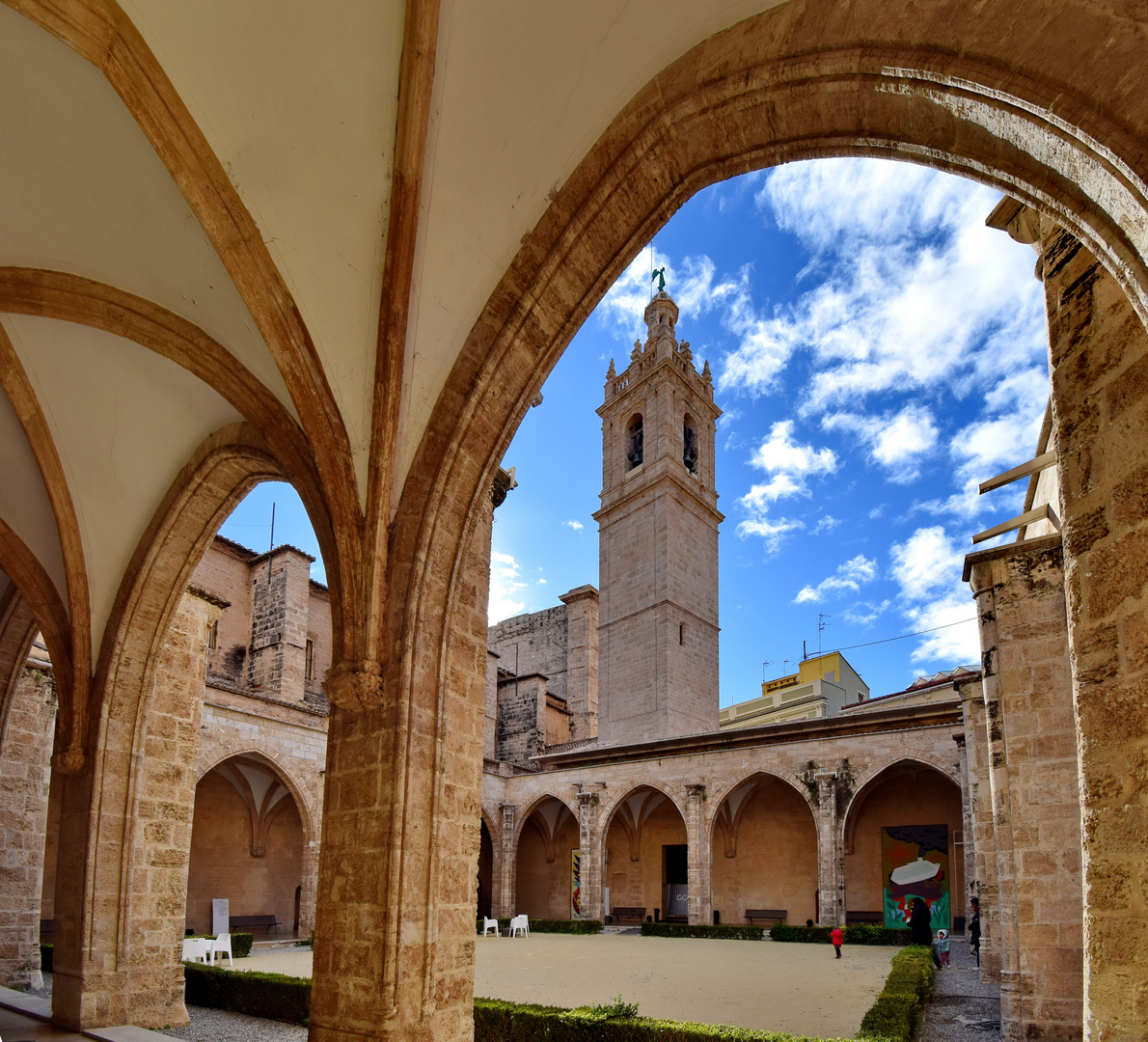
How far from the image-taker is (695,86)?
352 cm

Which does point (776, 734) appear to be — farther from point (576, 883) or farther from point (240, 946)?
point (240, 946)

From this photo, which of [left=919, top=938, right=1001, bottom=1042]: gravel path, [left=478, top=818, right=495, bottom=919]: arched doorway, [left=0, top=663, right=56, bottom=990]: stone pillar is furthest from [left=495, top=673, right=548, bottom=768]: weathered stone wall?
[left=0, top=663, right=56, bottom=990]: stone pillar

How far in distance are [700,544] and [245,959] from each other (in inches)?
638

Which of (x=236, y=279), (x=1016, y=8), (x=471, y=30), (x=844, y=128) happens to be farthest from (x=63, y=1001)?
(x=1016, y=8)

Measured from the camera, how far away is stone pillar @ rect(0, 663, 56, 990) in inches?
334

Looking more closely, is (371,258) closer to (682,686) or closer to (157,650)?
(157,650)

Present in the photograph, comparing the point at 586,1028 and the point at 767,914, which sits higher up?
the point at 586,1028

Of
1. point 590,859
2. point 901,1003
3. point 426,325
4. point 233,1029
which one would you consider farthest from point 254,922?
point 426,325

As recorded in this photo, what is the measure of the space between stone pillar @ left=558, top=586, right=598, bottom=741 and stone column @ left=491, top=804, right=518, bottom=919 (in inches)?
257

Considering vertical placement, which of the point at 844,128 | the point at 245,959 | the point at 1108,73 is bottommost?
the point at 245,959

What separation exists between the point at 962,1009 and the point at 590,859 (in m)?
11.7

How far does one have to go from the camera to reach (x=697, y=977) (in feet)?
31.6

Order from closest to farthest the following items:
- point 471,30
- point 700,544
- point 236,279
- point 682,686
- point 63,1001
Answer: point 471,30 → point 236,279 → point 63,1001 → point 682,686 → point 700,544

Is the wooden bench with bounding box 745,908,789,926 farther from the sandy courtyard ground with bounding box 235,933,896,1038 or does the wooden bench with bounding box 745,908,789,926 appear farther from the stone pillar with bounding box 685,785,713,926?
the sandy courtyard ground with bounding box 235,933,896,1038
